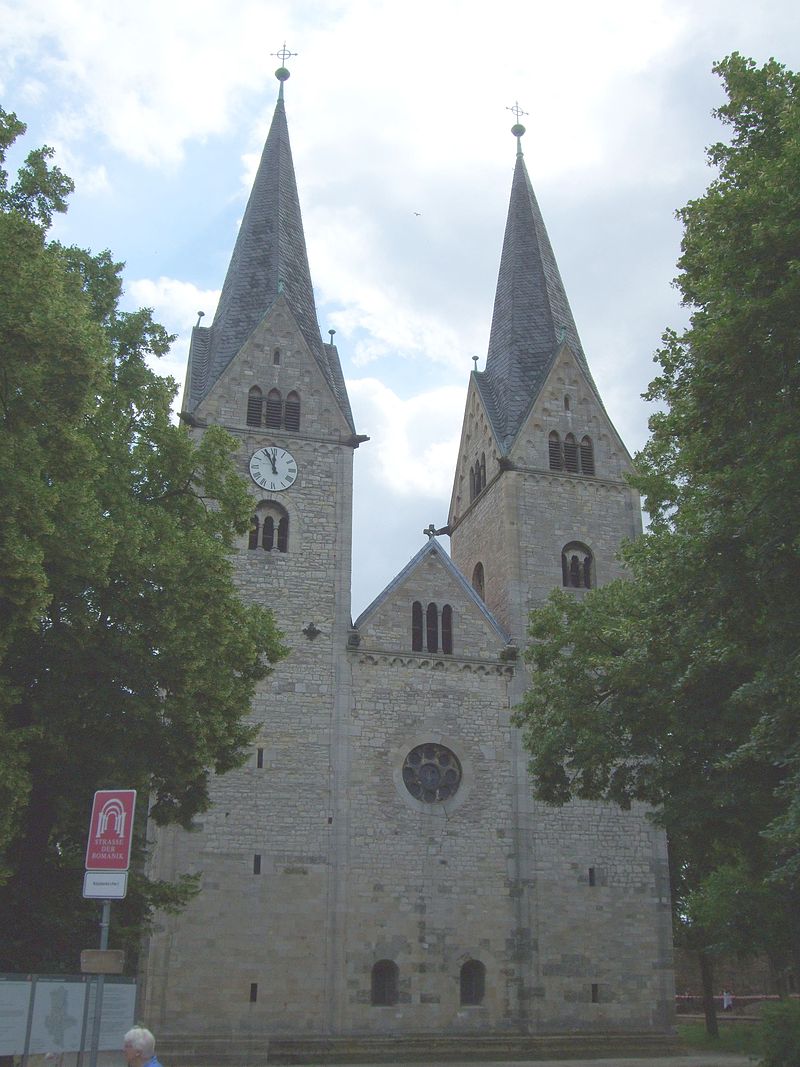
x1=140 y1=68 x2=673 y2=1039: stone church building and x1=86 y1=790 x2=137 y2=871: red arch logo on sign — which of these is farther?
x1=140 y1=68 x2=673 y2=1039: stone church building

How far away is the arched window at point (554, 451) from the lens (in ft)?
102

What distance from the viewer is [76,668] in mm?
14555

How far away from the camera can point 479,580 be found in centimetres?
3200

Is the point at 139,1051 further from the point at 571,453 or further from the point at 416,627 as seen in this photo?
the point at 571,453

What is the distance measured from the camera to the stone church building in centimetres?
2373

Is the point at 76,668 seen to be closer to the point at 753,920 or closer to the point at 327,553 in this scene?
the point at 327,553

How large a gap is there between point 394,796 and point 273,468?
9197 mm

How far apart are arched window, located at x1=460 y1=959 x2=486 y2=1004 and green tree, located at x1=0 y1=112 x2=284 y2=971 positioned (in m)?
9.73

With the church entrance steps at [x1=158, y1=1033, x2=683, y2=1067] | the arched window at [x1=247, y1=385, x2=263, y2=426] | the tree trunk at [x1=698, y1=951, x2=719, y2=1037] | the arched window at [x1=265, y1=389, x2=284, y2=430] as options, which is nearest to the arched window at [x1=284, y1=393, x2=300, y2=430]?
the arched window at [x1=265, y1=389, x2=284, y2=430]

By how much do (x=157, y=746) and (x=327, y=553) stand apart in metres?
13.0

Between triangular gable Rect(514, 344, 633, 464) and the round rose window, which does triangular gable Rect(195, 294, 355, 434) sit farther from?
the round rose window

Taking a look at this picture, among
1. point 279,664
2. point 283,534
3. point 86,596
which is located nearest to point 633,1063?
point 279,664

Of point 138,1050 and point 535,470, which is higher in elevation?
point 535,470

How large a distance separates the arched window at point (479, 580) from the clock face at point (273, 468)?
6666 millimetres
